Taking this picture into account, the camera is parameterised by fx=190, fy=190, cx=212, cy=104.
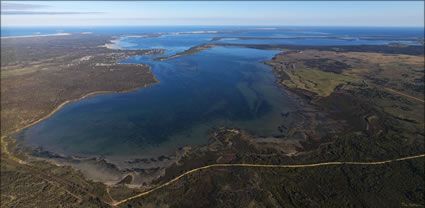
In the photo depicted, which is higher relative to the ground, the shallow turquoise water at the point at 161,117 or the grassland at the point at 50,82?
the grassland at the point at 50,82

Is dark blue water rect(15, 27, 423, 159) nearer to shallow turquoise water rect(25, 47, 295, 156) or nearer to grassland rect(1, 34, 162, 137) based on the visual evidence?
shallow turquoise water rect(25, 47, 295, 156)

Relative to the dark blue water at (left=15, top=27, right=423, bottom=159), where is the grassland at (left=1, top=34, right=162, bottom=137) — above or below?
above

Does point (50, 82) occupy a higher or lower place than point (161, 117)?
higher

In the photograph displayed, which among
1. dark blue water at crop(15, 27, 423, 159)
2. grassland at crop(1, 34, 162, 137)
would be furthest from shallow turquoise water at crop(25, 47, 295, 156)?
grassland at crop(1, 34, 162, 137)

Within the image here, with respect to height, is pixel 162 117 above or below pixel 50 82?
below

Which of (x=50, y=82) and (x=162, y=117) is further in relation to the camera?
(x=50, y=82)

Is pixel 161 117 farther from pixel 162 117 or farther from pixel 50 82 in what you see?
pixel 50 82

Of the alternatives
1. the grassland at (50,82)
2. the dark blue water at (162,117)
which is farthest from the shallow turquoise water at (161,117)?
the grassland at (50,82)

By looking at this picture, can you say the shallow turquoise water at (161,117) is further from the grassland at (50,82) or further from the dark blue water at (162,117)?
the grassland at (50,82)

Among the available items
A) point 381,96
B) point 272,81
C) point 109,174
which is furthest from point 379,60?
point 109,174

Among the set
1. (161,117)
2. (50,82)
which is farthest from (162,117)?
(50,82)

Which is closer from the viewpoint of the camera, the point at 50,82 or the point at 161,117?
the point at 161,117
